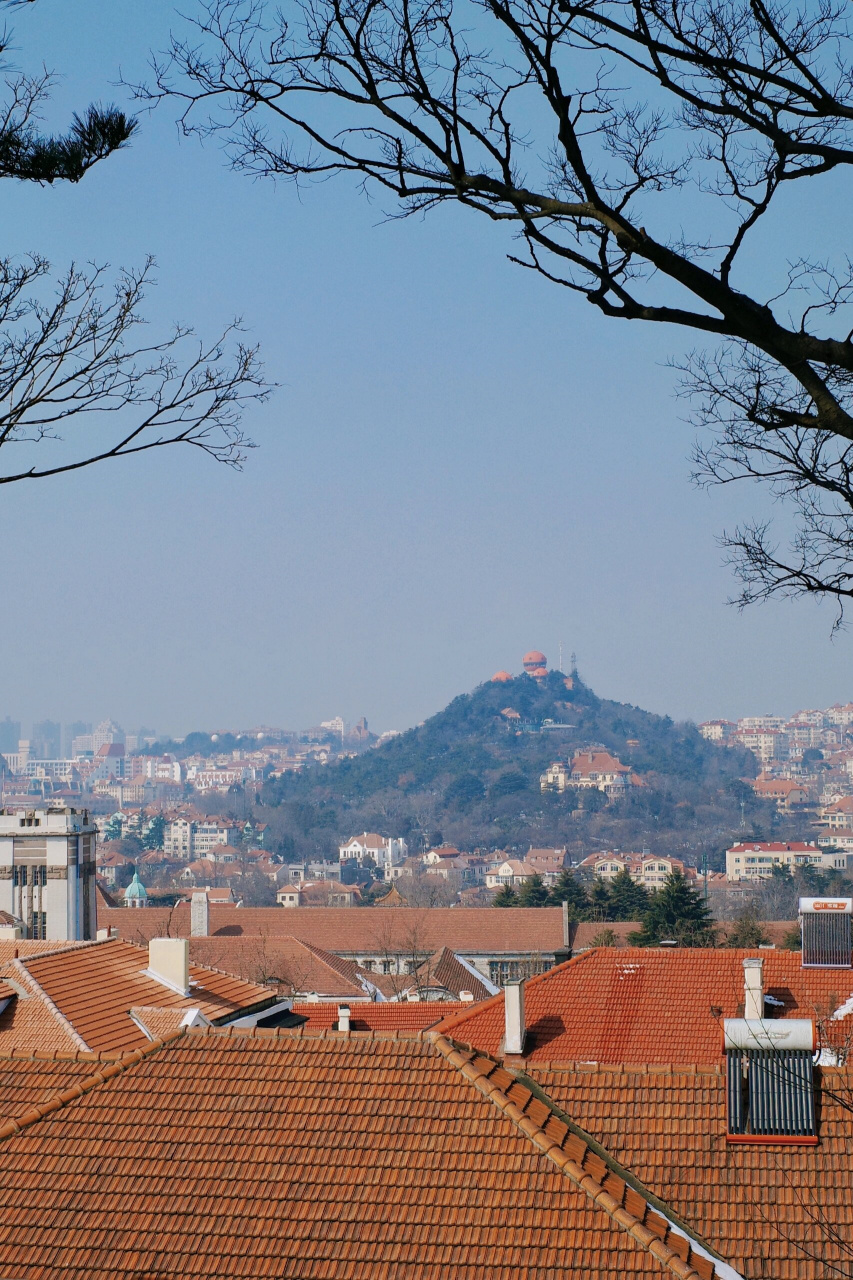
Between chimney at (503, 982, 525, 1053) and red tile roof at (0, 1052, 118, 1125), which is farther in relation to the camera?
chimney at (503, 982, 525, 1053)

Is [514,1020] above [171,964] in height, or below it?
below

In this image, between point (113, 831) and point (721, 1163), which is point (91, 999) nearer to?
point (721, 1163)

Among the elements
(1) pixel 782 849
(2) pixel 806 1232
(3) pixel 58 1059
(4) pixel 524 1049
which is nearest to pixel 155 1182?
(3) pixel 58 1059

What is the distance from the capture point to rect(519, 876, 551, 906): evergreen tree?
Result: 2190 inches

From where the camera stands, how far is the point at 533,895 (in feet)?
184

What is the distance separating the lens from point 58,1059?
7.71 m

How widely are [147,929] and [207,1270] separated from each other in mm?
40425

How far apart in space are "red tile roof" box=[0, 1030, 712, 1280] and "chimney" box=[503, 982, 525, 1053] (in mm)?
5903

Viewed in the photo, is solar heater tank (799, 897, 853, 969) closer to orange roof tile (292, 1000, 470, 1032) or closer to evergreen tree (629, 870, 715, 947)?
orange roof tile (292, 1000, 470, 1032)

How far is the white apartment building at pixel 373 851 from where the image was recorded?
449 feet

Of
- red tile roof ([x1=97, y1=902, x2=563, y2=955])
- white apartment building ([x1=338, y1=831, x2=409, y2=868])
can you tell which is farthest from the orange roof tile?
white apartment building ([x1=338, y1=831, x2=409, y2=868])

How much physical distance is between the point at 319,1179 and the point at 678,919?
38420mm

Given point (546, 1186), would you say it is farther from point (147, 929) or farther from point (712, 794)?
point (712, 794)

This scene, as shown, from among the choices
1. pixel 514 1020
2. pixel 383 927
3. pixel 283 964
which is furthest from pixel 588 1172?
pixel 383 927
